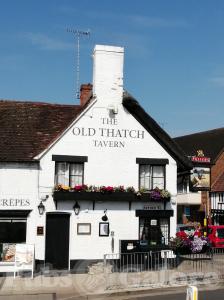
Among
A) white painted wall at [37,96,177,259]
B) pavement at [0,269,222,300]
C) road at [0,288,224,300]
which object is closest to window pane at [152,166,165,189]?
white painted wall at [37,96,177,259]

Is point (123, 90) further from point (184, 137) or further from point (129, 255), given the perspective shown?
point (184, 137)

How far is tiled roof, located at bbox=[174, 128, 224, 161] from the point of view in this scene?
48625 millimetres

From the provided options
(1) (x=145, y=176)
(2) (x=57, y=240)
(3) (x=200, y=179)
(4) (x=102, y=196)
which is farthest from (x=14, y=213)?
(3) (x=200, y=179)

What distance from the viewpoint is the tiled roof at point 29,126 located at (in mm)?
21078

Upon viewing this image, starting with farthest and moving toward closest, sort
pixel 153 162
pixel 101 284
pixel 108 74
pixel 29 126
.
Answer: pixel 29 126 → pixel 108 74 → pixel 153 162 → pixel 101 284

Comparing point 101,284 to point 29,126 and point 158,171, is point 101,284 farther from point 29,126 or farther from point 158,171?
point 29,126

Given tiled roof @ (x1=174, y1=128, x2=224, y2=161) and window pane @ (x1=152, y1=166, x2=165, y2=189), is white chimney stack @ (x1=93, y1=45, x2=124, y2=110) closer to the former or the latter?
window pane @ (x1=152, y1=166, x2=165, y2=189)

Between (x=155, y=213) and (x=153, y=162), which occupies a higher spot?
(x=153, y=162)

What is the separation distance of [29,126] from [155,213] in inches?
252

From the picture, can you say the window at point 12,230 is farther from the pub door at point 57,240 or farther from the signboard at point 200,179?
the signboard at point 200,179

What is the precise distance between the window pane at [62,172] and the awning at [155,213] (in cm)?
317

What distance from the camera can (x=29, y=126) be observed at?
22.5 meters

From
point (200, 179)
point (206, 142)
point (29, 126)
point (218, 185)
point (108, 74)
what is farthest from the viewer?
point (206, 142)

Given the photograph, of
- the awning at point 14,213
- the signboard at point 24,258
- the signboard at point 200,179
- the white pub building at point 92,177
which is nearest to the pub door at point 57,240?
the white pub building at point 92,177
